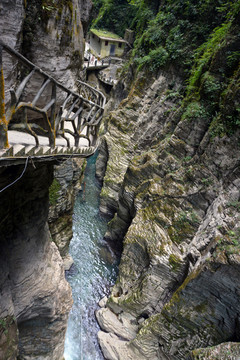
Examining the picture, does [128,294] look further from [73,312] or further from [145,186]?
[145,186]

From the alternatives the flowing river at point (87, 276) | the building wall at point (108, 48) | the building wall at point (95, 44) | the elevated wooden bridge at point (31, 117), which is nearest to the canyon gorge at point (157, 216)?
the elevated wooden bridge at point (31, 117)

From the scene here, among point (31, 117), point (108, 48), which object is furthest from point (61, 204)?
point (108, 48)

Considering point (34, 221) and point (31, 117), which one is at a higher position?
point (31, 117)

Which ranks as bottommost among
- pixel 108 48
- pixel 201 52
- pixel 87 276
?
pixel 87 276

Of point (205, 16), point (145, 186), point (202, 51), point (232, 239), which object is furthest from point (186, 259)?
point (205, 16)

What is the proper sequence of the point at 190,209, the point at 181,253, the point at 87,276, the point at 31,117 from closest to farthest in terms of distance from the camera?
the point at 31,117
the point at 181,253
the point at 190,209
the point at 87,276

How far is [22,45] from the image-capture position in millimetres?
3865

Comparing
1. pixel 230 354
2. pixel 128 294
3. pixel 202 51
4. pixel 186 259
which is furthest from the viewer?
pixel 202 51

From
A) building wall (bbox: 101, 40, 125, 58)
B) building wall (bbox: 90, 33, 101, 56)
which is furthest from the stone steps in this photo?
building wall (bbox: 90, 33, 101, 56)

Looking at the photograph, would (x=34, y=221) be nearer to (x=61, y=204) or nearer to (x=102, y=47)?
(x=61, y=204)

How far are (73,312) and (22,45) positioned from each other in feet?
45.5

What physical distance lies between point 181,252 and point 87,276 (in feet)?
24.6

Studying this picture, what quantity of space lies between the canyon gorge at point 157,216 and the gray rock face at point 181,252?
0.05m

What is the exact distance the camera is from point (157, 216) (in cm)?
1212
